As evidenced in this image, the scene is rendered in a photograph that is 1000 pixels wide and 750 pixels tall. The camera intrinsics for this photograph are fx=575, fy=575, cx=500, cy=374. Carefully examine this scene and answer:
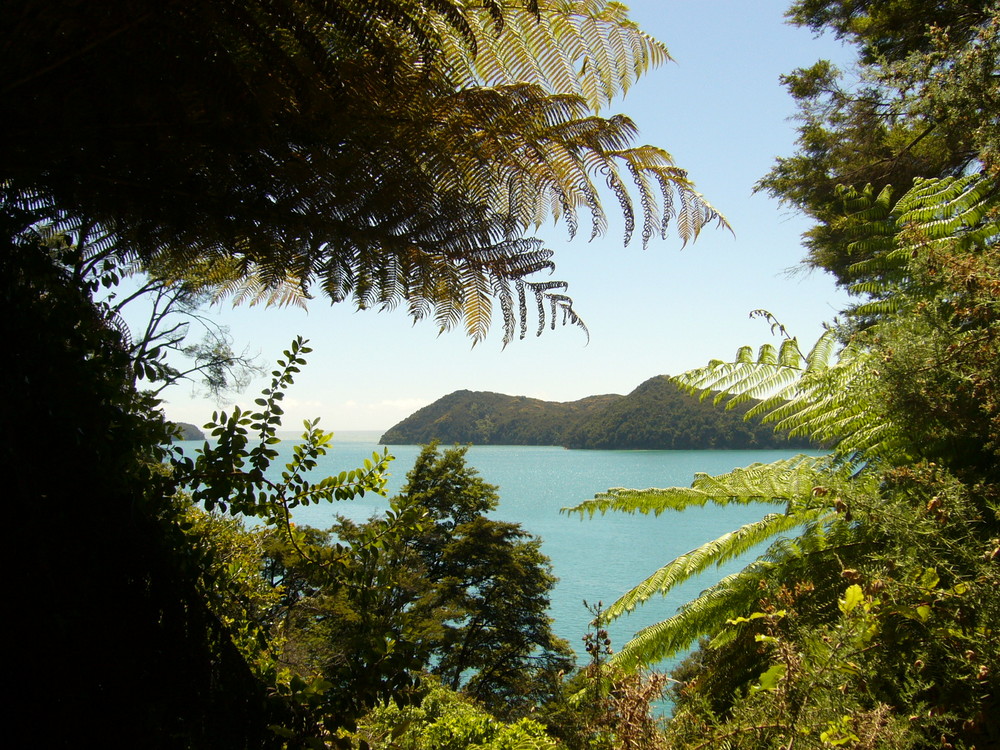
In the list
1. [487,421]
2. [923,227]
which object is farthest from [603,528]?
[923,227]

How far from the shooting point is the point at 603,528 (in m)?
43.0

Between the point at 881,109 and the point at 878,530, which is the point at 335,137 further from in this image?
the point at 881,109

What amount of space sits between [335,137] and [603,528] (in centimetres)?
4434

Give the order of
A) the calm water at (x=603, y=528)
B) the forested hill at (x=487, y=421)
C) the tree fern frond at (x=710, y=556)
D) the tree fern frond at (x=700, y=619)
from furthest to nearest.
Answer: the forested hill at (x=487, y=421)
the calm water at (x=603, y=528)
the tree fern frond at (x=710, y=556)
the tree fern frond at (x=700, y=619)

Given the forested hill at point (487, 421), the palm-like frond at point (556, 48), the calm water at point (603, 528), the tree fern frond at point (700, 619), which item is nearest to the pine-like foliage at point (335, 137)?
the palm-like frond at point (556, 48)

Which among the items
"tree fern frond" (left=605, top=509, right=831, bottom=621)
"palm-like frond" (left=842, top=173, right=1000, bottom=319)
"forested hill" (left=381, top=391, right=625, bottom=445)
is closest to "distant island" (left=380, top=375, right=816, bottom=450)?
"forested hill" (left=381, top=391, right=625, bottom=445)

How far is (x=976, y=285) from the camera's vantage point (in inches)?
63.4

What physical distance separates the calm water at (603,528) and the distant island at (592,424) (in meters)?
1.20

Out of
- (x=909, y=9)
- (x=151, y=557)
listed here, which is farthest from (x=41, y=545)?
(x=909, y=9)

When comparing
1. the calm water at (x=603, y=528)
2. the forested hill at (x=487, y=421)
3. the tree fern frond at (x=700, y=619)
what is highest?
the forested hill at (x=487, y=421)

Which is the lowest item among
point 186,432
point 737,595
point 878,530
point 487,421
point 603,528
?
point 603,528

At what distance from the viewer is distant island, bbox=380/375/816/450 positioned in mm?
29852

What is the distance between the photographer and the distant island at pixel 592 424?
97.9 feet

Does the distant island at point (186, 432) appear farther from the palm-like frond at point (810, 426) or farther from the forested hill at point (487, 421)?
the forested hill at point (487, 421)
